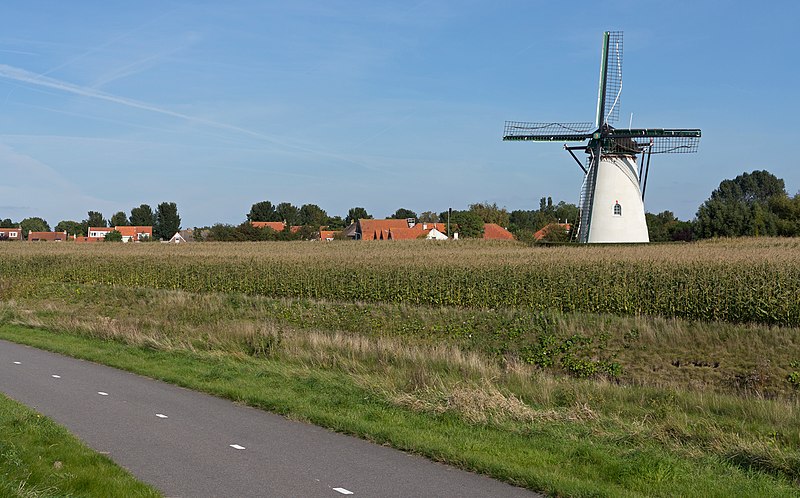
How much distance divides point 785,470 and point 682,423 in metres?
2.48

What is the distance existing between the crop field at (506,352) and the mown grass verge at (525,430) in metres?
0.03

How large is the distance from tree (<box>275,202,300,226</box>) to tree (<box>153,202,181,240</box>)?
24.0 metres

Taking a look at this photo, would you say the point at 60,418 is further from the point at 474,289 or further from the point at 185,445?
the point at 474,289

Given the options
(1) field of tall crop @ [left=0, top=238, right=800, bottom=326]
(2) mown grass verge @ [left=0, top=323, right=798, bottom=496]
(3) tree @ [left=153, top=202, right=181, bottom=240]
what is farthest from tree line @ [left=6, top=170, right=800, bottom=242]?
(2) mown grass verge @ [left=0, top=323, right=798, bottom=496]

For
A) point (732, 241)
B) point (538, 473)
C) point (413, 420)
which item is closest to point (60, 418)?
point (413, 420)

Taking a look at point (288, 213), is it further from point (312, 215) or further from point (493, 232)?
point (493, 232)

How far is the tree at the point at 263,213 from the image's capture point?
18338 centimetres

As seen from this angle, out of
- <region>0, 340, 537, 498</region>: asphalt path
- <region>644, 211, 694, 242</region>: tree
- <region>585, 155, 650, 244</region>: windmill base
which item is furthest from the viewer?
<region>644, 211, 694, 242</region>: tree

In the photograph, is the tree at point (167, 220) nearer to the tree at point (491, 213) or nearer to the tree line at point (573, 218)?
the tree line at point (573, 218)

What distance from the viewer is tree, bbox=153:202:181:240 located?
18512 centimetres

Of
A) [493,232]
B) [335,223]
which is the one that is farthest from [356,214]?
[493,232]

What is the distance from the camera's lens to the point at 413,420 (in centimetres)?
1072

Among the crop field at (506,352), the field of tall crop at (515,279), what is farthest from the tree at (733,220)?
the crop field at (506,352)

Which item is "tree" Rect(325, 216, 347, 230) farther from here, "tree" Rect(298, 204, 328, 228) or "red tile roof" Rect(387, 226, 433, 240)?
"red tile roof" Rect(387, 226, 433, 240)
